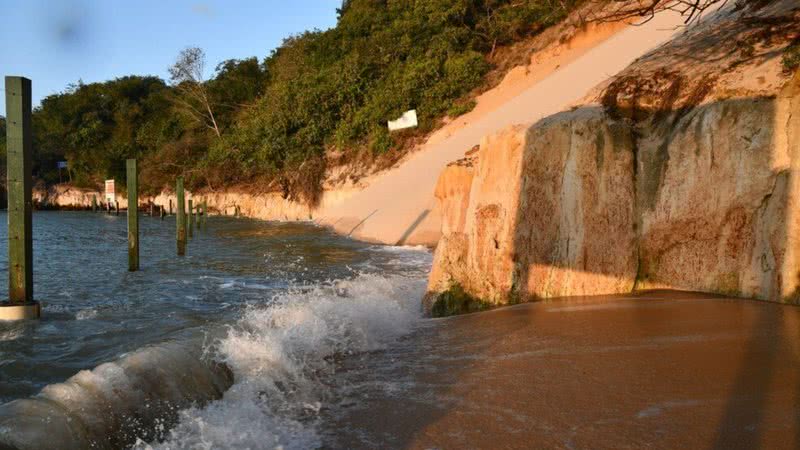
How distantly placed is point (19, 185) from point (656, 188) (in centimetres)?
810

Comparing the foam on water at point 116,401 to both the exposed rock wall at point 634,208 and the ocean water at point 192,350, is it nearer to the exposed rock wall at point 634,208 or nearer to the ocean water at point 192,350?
the ocean water at point 192,350

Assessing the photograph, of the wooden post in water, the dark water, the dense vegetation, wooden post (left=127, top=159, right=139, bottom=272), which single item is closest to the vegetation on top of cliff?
the dark water

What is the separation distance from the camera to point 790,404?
3.29m

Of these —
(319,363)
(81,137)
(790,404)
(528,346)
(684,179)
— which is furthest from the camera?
(81,137)

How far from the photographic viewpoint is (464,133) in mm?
24797

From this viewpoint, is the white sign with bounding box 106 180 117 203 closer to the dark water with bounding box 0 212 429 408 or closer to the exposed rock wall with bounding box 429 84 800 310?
the dark water with bounding box 0 212 429 408

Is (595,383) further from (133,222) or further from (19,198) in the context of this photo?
(133,222)

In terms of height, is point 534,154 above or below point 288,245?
above

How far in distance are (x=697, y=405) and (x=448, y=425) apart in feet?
4.72

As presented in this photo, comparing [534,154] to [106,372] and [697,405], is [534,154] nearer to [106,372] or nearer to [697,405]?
[697,405]

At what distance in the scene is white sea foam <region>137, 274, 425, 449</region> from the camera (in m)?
3.80

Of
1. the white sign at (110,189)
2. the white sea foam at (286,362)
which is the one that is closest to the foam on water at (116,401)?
the white sea foam at (286,362)

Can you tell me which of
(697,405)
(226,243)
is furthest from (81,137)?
(697,405)

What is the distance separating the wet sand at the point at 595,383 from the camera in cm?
325
